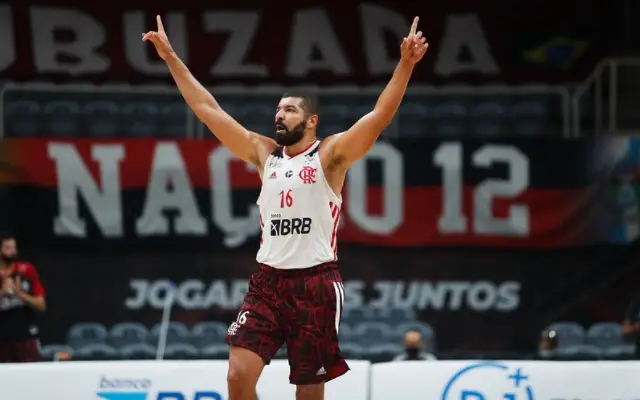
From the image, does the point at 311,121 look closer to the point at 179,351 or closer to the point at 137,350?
the point at 179,351

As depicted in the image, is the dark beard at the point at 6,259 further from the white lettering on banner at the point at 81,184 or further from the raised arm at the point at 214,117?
the raised arm at the point at 214,117

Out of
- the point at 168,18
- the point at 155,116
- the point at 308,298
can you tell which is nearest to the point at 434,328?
the point at 155,116

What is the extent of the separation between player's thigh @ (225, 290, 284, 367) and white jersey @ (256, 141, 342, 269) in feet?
0.75

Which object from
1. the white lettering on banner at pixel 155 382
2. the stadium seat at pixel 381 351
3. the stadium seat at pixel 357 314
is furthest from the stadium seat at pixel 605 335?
the white lettering on banner at pixel 155 382

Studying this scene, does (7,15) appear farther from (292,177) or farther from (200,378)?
(292,177)

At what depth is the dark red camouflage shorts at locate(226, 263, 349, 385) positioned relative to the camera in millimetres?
6098

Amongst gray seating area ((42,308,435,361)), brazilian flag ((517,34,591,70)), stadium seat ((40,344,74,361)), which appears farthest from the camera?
brazilian flag ((517,34,591,70))

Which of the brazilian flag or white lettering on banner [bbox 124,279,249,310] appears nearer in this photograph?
white lettering on banner [bbox 124,279,249,310]

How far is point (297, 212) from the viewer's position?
238 inches

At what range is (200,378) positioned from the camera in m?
7.50

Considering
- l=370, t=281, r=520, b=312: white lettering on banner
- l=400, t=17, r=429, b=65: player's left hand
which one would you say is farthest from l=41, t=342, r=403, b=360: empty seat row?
l=400, t=17, r=429, b=65: player's left hand

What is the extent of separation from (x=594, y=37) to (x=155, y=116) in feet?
19.8

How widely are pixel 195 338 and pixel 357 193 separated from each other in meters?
2.53

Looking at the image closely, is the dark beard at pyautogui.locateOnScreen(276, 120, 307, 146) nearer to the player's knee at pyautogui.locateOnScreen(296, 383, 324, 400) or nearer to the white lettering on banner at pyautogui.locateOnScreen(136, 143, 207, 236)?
the player's knee at pyautogui.locateOnScreen(296, 383, 324, 400)
